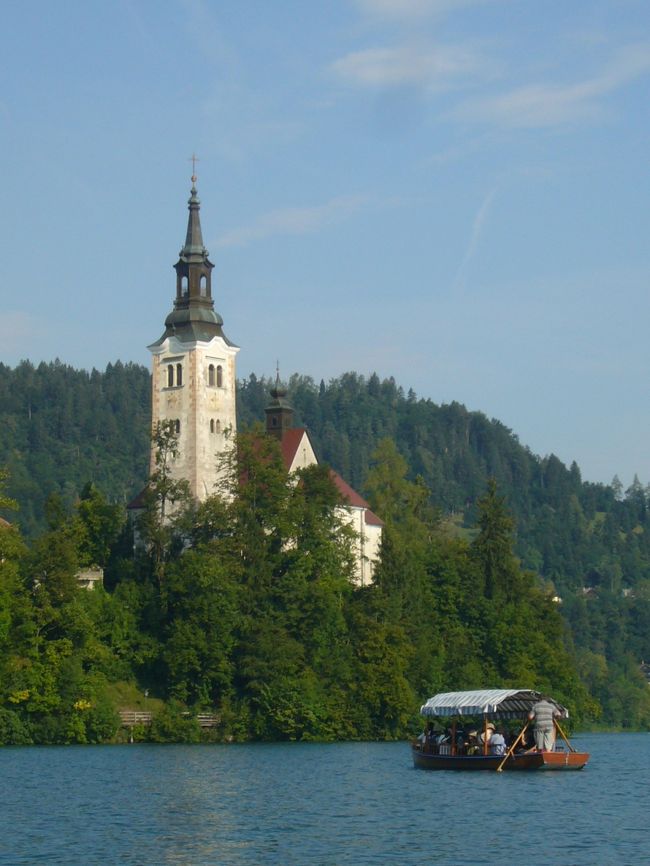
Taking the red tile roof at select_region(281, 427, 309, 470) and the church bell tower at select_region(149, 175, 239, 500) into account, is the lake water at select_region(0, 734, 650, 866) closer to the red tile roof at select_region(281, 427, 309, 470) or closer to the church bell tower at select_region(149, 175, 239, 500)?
the church bell tower at select_region(149, 175, 239, 500)

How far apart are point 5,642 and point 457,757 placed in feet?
95.8

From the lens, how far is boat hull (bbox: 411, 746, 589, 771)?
62.9 m

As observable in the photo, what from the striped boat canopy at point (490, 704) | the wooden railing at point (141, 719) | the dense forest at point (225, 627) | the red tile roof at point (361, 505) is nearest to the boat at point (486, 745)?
the striped boat canopy at point (490, 704)

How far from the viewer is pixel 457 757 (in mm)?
64875

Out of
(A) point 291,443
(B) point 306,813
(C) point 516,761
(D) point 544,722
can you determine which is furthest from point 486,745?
(A) point 291,443

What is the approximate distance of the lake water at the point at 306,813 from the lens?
135ft

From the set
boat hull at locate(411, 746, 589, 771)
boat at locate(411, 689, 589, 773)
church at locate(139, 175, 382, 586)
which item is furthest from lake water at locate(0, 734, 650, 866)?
church at locate(139, 175, 382, 586)

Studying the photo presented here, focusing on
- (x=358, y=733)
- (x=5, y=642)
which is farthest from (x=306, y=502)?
(x=5, y=642)

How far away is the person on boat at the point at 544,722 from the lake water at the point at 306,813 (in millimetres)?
Result: 1217

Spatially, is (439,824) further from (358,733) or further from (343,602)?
(343,602)

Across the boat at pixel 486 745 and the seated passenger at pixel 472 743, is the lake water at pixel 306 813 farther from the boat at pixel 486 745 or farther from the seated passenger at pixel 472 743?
the seated passenger at pixel 472 743

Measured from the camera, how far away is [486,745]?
63.9 m

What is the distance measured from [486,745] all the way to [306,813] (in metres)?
15.8

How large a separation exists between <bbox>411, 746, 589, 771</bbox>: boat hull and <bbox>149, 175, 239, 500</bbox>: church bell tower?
39030 millimetres
